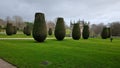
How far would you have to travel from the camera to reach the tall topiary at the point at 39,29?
1078 inches

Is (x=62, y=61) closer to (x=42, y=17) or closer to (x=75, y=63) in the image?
(x=75, y=63)

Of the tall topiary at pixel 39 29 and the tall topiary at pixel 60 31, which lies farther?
the tall topiary at pixel 60 31

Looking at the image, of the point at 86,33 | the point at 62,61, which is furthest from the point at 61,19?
the point at 62,61

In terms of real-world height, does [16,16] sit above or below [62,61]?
above

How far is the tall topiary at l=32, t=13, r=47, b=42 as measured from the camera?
1078 inches

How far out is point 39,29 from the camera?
90.8 feet

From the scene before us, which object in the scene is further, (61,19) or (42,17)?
(61,19)

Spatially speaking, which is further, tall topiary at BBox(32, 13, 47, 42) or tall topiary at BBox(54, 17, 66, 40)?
tall topiary at BBox(54, 17, 66, 40)

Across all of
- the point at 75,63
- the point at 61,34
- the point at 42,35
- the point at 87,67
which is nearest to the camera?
the point at 87,67

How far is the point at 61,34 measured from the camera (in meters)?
32.4

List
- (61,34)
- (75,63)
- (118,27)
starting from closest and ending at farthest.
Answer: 1. (75,63)
2. (61,34)
3. (118,27)

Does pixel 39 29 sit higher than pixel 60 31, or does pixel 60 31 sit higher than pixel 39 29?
pixel 39 29

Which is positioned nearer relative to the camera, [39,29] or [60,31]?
[39,29]

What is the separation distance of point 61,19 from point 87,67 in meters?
24.0
